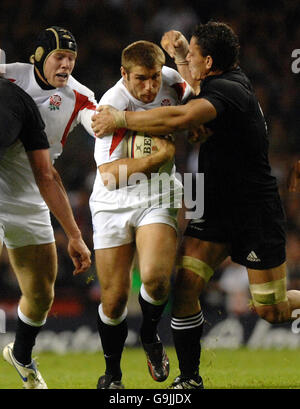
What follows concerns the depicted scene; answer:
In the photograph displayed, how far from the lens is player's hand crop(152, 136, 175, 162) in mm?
5202

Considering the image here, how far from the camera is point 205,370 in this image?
740 cm

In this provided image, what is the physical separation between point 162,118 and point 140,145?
0.92 feet

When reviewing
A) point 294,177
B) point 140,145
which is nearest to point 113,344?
point 140,145

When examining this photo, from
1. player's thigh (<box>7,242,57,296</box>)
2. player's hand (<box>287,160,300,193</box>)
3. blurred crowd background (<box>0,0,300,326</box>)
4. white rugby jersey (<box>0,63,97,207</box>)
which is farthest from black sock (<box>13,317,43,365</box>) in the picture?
blurred crowd background (<box>0,0,300,326</box>)

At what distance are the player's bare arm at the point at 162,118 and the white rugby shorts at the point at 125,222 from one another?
1.88 feet

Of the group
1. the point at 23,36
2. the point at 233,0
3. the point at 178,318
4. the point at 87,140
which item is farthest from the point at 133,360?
the point at 233,0

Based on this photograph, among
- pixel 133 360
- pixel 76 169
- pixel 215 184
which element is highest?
pixel 215 184

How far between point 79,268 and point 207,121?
1.38m

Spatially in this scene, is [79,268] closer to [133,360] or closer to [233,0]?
[133,360]

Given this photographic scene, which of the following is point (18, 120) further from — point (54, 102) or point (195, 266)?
point (195, 266)

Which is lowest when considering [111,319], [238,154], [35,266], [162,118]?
[111,319]

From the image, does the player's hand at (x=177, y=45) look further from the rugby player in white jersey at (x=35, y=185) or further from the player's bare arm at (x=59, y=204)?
the player's bare arm at (x=59, y=204)

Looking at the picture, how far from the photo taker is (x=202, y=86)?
Answer: 5.41m

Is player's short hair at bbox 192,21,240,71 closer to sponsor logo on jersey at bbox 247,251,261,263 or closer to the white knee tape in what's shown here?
sponsor logo on jersey at bbox 247,251,261,263
